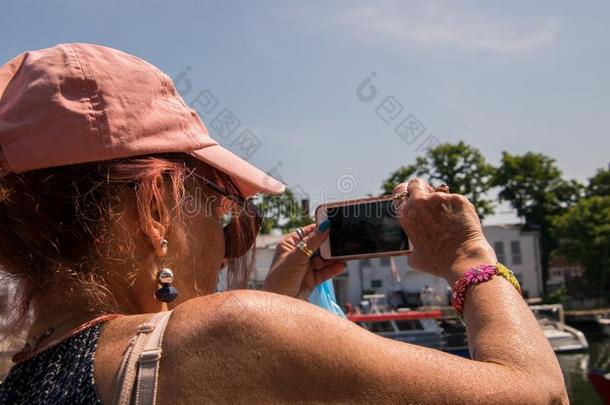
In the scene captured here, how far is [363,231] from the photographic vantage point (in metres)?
2.51

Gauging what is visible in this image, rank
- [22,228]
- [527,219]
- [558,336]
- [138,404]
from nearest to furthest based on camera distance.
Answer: [138,404] < [22,228] < [558,336] < [527,219]

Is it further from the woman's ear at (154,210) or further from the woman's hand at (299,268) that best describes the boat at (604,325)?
the woman's ear at (154,210)

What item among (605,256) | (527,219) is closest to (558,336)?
(605,256)

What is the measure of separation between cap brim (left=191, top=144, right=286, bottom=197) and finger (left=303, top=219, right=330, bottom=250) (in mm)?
681

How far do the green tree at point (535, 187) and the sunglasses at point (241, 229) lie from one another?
6401 cm

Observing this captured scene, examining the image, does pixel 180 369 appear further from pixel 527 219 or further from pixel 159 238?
pixel 527 219

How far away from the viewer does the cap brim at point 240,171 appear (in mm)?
1658

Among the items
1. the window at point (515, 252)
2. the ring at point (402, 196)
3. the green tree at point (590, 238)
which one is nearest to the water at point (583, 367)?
the green tree at point (590, 238)

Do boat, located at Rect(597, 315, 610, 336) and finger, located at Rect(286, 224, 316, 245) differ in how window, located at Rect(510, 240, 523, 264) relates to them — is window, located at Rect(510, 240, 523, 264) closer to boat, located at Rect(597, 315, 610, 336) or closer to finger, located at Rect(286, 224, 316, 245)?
boat, located at Rect(597, 315, 610, 336)

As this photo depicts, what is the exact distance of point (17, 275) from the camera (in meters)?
1.62

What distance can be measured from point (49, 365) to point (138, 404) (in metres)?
0.31

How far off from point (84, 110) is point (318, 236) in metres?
1.33

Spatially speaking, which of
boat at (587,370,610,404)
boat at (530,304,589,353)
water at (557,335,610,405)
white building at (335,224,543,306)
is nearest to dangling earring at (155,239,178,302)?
boat at (587,370,610,404)

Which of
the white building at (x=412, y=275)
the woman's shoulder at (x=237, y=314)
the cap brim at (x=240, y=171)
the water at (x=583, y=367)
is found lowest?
the water at (x=583, y=367)
